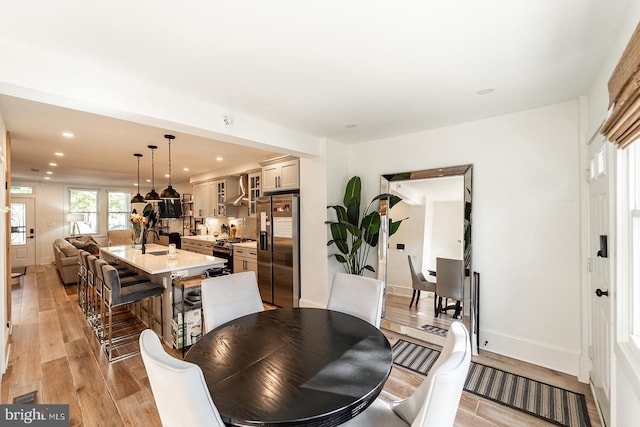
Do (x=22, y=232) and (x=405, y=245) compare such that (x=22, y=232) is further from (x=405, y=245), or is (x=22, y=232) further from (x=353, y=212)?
(x=405, y=245)

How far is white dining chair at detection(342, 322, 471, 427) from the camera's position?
95 centimetres

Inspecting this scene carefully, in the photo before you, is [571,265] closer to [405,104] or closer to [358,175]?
[405,104]

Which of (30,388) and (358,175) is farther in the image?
(358,175)

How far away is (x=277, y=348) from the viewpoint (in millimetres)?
1582

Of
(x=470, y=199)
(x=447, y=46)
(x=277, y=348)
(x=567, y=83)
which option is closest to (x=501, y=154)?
(x=470, y=199)

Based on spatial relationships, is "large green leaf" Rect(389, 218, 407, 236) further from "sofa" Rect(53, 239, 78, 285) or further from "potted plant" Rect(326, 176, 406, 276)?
"sofa" Rect(53, 239, 78, 285)

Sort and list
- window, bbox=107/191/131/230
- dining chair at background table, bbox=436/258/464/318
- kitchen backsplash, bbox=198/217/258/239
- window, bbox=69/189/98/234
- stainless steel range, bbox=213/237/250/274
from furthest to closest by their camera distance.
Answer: window, bbox=107/191/131/230, window, bbox=69/189/98/234, kitchen backsplash, bbox=198/217/258/239, stainless steel range, bbox=213/237/250/274, dining chair at background table, bbox=436/258/464/318

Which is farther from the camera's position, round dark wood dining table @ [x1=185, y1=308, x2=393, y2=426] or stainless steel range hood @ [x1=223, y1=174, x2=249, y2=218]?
stainless steel range hood @ [x1=223, y1=174, x2=249, y2=218]

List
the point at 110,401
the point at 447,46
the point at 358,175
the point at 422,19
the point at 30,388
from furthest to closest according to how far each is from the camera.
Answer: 1. the point at 358,175
2. the point at 30,388
3. the point at 110,401
4. the point at 447,46
5. the point at 422,19

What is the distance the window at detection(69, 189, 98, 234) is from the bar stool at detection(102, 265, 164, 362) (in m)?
7.32

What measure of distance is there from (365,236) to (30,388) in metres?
3.57

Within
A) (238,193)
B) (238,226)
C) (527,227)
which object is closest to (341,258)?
(527,227)

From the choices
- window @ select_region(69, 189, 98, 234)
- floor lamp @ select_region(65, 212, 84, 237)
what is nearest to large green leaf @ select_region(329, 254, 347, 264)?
floor lamp @ select_region(65, 212, 84, 237)

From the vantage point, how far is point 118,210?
381 inches
